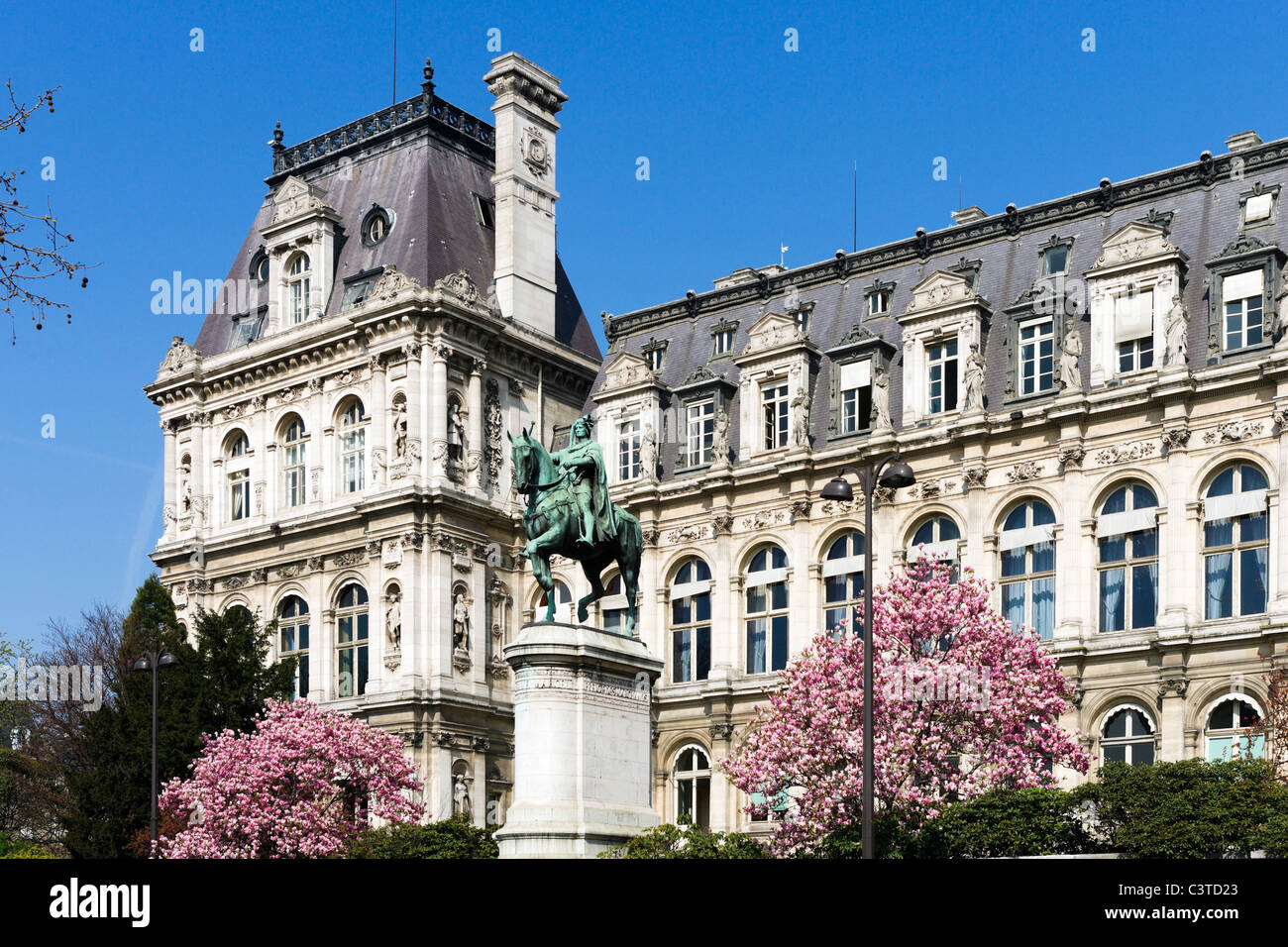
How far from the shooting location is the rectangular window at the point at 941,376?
49406 millimetres

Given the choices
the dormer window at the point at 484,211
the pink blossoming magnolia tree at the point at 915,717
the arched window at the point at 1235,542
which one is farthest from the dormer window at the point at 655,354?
the arched window at the point at 1235,542

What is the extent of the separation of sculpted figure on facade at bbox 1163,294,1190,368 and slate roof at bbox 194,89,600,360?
2468 centimetres

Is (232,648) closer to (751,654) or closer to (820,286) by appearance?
(751,654)

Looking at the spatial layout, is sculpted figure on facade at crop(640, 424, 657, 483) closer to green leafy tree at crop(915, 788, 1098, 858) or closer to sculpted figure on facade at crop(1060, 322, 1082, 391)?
sculpted figure on facade at crop(1060, 322, 1082, 391)

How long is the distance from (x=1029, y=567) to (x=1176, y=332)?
24.2 feet

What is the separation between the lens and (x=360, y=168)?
2539 inches

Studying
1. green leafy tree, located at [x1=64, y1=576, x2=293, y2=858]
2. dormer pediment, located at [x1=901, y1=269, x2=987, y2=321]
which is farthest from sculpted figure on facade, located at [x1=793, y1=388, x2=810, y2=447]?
green leafy tree, located at [x1=64, y1=576, x2=293, y2=858]

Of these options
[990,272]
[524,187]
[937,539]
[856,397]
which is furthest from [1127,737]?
[524,187]

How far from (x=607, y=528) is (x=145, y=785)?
22633 mm

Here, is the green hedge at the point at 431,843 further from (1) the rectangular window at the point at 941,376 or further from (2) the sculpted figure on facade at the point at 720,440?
(1) the rectangular window at the point at 941,376

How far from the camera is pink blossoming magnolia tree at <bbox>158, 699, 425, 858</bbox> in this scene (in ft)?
147

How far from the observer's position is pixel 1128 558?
45031mm

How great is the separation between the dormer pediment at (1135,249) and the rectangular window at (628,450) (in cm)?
1641
